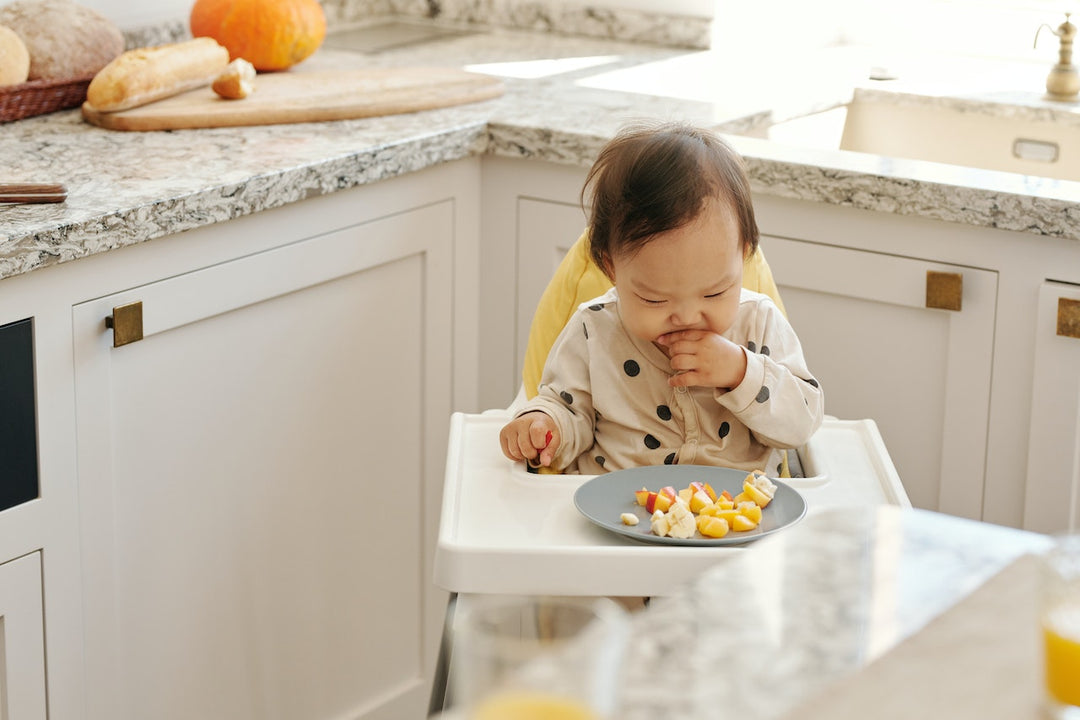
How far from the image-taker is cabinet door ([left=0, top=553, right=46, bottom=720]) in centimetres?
154

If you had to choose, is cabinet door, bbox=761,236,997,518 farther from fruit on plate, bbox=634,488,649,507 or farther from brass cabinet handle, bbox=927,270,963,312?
fruit on plate, bbox=634,488,649,507

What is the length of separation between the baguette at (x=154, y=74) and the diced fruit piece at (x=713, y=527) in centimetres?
110

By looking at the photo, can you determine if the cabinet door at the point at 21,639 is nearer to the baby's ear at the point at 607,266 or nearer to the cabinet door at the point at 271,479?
the cabinet door at the point at 271,479

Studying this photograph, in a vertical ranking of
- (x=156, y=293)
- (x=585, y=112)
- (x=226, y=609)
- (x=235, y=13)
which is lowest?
(x=226, y=609)

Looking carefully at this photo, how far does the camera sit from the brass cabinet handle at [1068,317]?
1.68 metres

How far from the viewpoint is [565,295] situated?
1.70 metres

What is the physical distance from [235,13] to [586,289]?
902 millimetres

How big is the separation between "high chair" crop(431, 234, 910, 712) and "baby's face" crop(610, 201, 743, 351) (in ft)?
0.49

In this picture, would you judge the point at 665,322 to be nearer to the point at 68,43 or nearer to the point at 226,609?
the point at 226,609

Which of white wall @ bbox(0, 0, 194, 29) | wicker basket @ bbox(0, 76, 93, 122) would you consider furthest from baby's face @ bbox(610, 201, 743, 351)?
white wall @ bbox(0, 0, 194, 29)

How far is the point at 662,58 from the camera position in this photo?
2578 millimetres

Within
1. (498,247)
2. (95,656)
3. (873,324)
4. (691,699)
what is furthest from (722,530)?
(498,247)

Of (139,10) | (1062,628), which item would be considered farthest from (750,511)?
(139,10)

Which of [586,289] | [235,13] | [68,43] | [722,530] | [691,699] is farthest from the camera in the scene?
[235,13]
